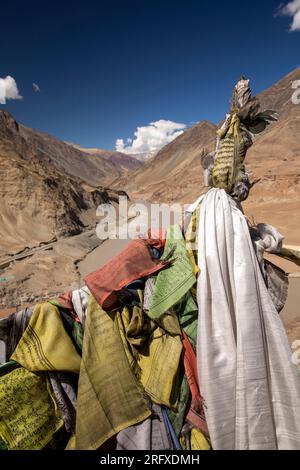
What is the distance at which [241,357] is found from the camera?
5.31 ft

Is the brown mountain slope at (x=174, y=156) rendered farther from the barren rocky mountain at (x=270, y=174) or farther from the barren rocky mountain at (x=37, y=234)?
the barren rocky mountain at (x=37, y=234)

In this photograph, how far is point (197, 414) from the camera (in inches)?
64.1

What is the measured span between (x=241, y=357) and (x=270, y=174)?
2187cm

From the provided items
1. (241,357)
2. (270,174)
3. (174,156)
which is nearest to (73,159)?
(174,156)

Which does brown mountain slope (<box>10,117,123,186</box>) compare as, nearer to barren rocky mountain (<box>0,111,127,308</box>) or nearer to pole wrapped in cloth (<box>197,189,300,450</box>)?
barren rocky mountain (<box>0,111,127,308</box>)

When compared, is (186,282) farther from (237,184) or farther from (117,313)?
(237,184)

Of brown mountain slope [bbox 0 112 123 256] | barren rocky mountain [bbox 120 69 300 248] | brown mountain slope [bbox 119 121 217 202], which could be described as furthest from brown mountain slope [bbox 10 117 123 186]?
brown mountain slope [bbox 0 112 123 256]

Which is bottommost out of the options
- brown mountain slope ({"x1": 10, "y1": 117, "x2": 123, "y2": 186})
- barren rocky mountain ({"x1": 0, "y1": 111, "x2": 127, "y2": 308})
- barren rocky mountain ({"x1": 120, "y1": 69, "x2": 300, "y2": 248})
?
barren rocky mountain ({"x1": 0, "y1": 111, "x2": 127, "y2": 308})

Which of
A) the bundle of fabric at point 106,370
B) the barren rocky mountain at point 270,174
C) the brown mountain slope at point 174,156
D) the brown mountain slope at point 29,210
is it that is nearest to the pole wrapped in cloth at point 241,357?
the bundle of fabric at point 106,370

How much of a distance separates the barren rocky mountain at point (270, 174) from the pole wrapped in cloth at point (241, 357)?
1.56 m

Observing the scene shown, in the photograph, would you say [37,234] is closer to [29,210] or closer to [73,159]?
[29,210]

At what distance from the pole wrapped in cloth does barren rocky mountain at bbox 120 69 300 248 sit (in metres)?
1.56

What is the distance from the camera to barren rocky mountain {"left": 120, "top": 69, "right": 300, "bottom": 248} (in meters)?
17.2
